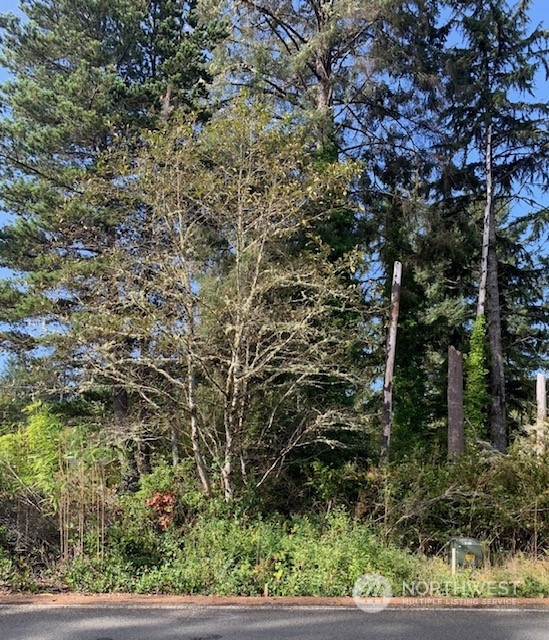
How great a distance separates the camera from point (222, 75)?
12.2m

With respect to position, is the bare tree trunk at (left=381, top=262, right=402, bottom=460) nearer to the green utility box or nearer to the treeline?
the treeline

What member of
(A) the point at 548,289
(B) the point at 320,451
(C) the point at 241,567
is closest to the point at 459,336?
(A) the point at 548,289

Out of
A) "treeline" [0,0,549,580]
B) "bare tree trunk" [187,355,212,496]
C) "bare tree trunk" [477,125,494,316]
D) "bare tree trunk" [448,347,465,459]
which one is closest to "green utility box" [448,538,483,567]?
"treeline" [0,0,549,580]

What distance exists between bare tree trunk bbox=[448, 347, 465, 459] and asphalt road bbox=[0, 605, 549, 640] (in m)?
6.03

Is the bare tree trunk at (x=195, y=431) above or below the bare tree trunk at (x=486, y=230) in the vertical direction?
below

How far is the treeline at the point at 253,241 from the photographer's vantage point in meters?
7.11

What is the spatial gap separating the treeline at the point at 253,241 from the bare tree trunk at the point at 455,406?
71 cm

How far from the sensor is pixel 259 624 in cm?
430

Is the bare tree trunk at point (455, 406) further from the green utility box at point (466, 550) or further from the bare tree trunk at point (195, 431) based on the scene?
the bare tree trunk at point (195, 431)

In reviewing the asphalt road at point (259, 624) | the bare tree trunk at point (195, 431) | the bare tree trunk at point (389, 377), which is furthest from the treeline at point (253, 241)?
the asphalt road at point (259, 624)

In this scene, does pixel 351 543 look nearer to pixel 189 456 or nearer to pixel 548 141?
pixel 189 456

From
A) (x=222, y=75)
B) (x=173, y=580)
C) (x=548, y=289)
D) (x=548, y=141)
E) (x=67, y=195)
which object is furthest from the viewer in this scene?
(x=548, y=289)

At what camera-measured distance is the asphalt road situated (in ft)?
13.4

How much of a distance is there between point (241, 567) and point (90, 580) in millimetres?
1470
